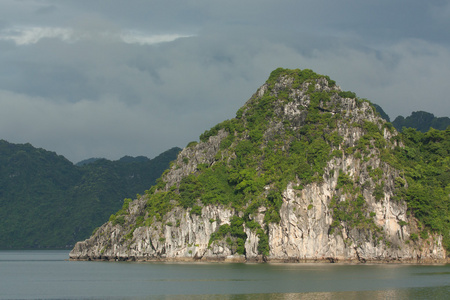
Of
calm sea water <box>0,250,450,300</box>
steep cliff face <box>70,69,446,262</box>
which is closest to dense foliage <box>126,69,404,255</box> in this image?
steep cliff face <box>70,69,446,262</box>

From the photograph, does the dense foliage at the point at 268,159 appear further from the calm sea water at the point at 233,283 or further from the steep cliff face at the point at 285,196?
the calm sea water at the point at 233,283

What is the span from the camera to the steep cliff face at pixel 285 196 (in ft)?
335

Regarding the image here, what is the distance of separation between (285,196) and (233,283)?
37.5 m

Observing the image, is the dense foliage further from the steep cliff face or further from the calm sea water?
the calm sea water

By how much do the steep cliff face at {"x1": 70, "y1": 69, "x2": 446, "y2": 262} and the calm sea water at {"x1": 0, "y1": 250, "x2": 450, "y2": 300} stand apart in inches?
481

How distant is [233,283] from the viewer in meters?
68.6

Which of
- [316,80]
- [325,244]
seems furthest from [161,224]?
[316,80]

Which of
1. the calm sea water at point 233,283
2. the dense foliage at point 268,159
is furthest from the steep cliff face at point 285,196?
the calm sea water at point 233,283

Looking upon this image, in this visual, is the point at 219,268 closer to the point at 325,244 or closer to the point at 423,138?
the point at 325,244

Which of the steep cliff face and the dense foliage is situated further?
the dense foliage

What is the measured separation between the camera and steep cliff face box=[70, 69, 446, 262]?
10206 cm

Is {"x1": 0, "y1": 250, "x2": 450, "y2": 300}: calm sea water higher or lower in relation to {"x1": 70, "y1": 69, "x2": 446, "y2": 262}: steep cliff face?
lower

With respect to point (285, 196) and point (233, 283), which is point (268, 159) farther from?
point (233, 283)

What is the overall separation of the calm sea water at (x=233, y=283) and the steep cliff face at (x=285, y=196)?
40.1ft
